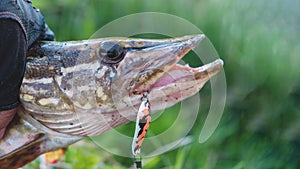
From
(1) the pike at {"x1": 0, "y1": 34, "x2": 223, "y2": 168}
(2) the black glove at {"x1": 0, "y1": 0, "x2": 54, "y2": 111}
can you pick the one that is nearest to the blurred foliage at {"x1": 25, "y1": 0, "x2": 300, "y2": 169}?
(1) the pike at {"x1": 0, "y1": 34, "x2": 223, "y2": 168}

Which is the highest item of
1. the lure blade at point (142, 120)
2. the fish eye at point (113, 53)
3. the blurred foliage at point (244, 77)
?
the fish eye at point (113, 53)

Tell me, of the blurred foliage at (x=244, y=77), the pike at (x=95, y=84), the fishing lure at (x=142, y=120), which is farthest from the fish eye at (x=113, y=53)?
the blurred foliage at (x=244, y=77)

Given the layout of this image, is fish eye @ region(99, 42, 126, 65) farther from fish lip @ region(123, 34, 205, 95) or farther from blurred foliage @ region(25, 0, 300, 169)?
blurred foliage @ region(25, 0, 300, 169)

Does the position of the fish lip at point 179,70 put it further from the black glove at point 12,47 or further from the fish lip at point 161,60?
the black glove at point 12,47

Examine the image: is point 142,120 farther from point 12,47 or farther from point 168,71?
point 12,47

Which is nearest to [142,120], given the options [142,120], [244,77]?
[142,120]

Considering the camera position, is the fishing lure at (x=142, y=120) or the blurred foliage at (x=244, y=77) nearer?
the fishing lure at (x=142, y=120)
